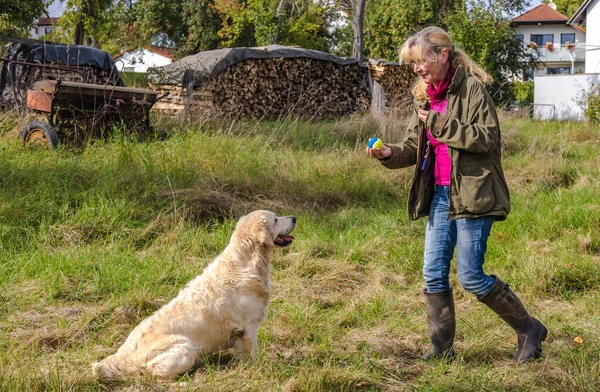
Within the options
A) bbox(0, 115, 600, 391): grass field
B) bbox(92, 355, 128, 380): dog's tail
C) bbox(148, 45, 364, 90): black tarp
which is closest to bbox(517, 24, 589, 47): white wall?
bbox(148, 45, 364, 90): black tarp

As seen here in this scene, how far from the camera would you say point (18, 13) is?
743 inches

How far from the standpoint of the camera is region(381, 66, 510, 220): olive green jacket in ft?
12.3

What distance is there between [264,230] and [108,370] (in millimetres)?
1285

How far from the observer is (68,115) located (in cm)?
980

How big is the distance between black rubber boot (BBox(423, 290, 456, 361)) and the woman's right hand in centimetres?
94

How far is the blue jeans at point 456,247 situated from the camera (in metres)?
3.94

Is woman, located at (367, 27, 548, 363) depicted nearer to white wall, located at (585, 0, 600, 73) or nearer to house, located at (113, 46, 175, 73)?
house, located at (113, 46, 175, 73)

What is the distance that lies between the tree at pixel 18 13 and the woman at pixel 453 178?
16.8m

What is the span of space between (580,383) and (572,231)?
387 cm

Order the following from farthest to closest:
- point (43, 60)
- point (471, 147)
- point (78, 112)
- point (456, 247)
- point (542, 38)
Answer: point (542, 38) < point (43, 60) < point (78, 112) < point (456, 247) < point (471, 147)

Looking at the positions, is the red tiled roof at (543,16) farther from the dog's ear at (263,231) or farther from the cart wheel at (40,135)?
the dog's ear at (263,231)

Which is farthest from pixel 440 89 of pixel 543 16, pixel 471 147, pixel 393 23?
pixel 543 16

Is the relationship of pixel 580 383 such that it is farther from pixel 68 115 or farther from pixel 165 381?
pixel 68 115

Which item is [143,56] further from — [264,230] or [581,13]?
[264,230]
